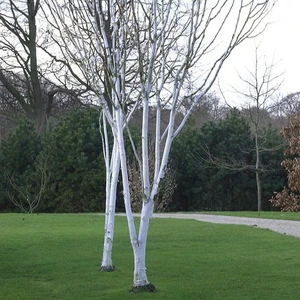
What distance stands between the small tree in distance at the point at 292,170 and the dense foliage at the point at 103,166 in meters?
1.64

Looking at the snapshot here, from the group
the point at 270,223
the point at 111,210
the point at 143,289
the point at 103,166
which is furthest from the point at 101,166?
the point at 143,289

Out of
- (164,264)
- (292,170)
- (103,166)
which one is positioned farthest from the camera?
(103,166)

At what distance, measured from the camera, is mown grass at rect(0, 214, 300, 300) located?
7832 millimetres

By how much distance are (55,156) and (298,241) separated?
17.0 metres

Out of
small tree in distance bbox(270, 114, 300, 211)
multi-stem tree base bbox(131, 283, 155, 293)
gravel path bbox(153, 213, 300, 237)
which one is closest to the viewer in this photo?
multi-stem tree base bbox(131, 283, 155, 293)

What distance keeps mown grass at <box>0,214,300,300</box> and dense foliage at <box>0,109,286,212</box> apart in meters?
11.5

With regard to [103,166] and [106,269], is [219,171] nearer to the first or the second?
[103,166]

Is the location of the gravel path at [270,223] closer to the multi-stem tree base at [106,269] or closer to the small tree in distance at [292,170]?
the small tree in distance at [292,170]

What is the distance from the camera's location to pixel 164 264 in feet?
33.3

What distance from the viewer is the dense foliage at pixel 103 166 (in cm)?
2794

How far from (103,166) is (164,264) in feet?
58.5

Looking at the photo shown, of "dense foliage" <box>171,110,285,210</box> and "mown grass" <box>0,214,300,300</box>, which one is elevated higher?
"dense foliage" <box>171,110,285,210</box>

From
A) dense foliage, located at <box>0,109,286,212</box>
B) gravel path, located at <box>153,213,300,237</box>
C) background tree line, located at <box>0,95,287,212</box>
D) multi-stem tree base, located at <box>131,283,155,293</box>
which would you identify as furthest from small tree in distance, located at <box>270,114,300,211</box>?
multi-stem tree base, located at <box>131,283,155,293</box>

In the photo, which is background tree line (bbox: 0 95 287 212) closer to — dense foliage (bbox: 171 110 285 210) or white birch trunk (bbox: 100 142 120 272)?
dense foliage (bbox: 171 110 285 210)
